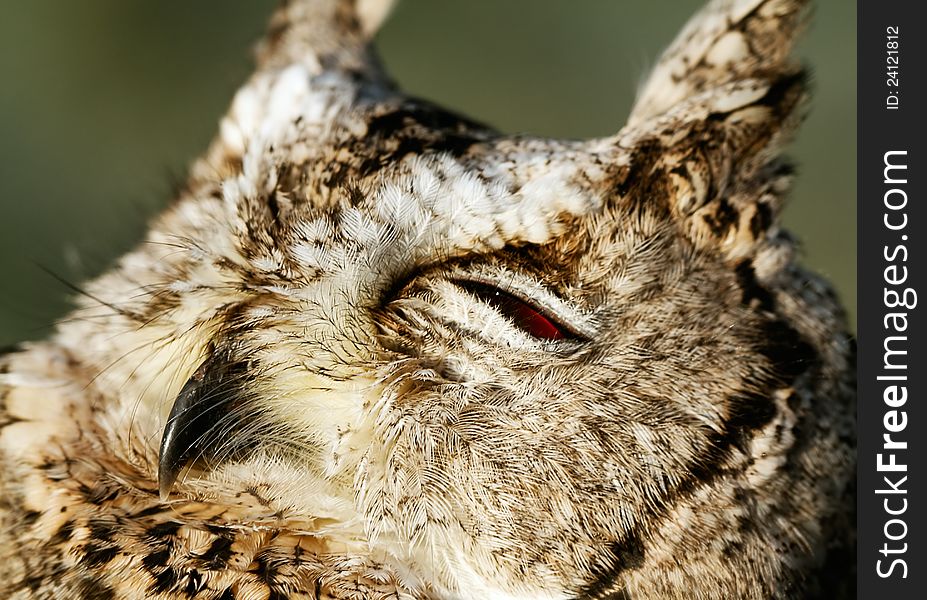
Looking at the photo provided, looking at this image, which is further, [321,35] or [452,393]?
[321,35]

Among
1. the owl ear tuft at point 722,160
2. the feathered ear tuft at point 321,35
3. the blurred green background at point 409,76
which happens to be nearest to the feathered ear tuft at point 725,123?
the owl ear tuft at point 722,160

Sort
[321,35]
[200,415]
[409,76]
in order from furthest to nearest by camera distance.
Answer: [409,76]
[321,35]
[200,415]

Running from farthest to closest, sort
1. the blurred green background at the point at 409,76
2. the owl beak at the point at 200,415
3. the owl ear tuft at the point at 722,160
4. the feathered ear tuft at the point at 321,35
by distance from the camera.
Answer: the blurred green background at the point at 409,76 → the feathered ear tuft at the point at 321,35 → the owl ear tuft at the point at 722,160 → the owl beak at the point at 200,415

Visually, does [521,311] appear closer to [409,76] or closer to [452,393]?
[452,393]

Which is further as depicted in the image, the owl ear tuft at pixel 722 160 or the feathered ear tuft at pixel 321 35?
the feathered ear tuft at pixel 321 35

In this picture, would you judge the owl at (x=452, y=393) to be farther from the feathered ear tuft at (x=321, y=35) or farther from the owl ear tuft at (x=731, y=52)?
the feathered ear tuft at (x=321, y=35)

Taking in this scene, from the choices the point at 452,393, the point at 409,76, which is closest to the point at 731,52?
the point at 452,393

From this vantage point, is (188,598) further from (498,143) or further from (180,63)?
(180,63)

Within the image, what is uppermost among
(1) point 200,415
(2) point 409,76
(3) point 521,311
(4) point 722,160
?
(2) point 409,76
